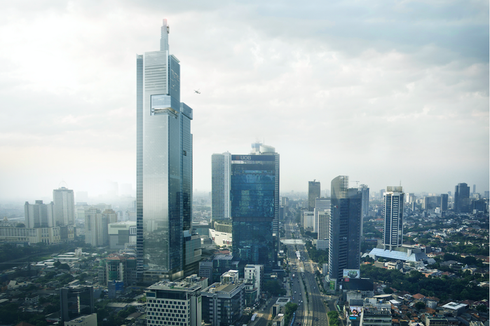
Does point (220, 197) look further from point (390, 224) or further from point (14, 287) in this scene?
point (14, 287)

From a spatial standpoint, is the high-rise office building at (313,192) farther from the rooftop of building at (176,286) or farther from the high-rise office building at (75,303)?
the high-rise office building at (75,303)

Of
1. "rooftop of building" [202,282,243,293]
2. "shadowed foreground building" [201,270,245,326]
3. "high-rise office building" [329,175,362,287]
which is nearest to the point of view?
"shadowed foreground building" [201,270,245,326]

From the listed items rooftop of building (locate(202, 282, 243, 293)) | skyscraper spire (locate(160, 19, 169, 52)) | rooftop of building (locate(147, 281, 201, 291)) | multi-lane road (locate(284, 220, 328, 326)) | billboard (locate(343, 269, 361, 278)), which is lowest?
multi-lane road (locate(284, 220, 328, 326))

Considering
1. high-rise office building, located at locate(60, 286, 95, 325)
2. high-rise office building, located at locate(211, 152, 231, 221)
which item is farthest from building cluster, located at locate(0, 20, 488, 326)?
high-rise office building, located at locate(211, 152, 231, 221)

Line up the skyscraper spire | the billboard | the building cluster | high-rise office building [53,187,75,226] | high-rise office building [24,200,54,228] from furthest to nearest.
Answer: high-rise office building [53,187,75,226] → high-rise office building [24,200,54,228] → the billboard → the skyscraper spire → the building cluster

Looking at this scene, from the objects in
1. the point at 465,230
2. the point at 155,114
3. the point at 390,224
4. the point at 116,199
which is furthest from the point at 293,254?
the point at 155,114

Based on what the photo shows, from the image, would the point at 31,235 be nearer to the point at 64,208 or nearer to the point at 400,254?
the point at 64,208

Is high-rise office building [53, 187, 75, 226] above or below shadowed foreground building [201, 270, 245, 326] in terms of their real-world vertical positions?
above

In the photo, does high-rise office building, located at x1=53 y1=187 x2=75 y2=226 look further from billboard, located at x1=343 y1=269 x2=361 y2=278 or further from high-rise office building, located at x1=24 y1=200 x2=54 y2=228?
billboard, located at x1=343 y1=269 x2=361 y2=278
